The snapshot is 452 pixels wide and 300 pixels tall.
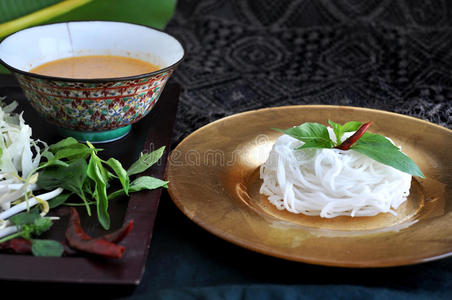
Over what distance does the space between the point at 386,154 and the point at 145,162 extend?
565 millimetres

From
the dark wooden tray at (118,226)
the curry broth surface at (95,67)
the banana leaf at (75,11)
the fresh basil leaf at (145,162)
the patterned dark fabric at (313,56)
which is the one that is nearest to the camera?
the dark wooden tray at (118,226)

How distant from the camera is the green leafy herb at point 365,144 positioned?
1.25 meters

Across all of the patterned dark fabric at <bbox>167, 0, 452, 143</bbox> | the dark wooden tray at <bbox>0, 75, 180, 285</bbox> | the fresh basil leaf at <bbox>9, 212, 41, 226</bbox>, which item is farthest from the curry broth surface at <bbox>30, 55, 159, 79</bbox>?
the fresh basil leaf at <bbox>9, 212, 41, 226</bbox>

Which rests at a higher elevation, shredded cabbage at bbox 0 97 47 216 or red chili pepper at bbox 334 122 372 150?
red chili pepper at bbox 334 122 372 150

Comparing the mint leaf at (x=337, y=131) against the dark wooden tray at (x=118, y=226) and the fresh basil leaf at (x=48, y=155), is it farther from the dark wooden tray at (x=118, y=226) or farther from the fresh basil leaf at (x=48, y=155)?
the fresh basil leaf at (x=48, y=155)

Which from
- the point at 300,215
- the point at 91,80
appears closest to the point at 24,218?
the point at 91,80

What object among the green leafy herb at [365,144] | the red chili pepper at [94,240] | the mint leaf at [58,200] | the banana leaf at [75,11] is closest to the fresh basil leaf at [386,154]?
the green leafy herb at [365,144]

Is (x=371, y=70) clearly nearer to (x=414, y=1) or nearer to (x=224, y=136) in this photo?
(x=414, y=1)

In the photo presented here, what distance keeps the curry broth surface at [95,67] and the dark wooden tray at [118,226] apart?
0.15 metres

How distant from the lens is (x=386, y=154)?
1268 mm

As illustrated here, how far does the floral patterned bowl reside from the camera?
1436mm

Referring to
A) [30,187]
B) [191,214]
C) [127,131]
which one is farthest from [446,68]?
[30,187]

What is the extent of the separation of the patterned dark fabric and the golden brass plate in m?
0.29

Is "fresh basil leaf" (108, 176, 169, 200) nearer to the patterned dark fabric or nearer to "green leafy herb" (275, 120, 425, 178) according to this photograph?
"green leafy herb" (275, 120, 425, 178)
